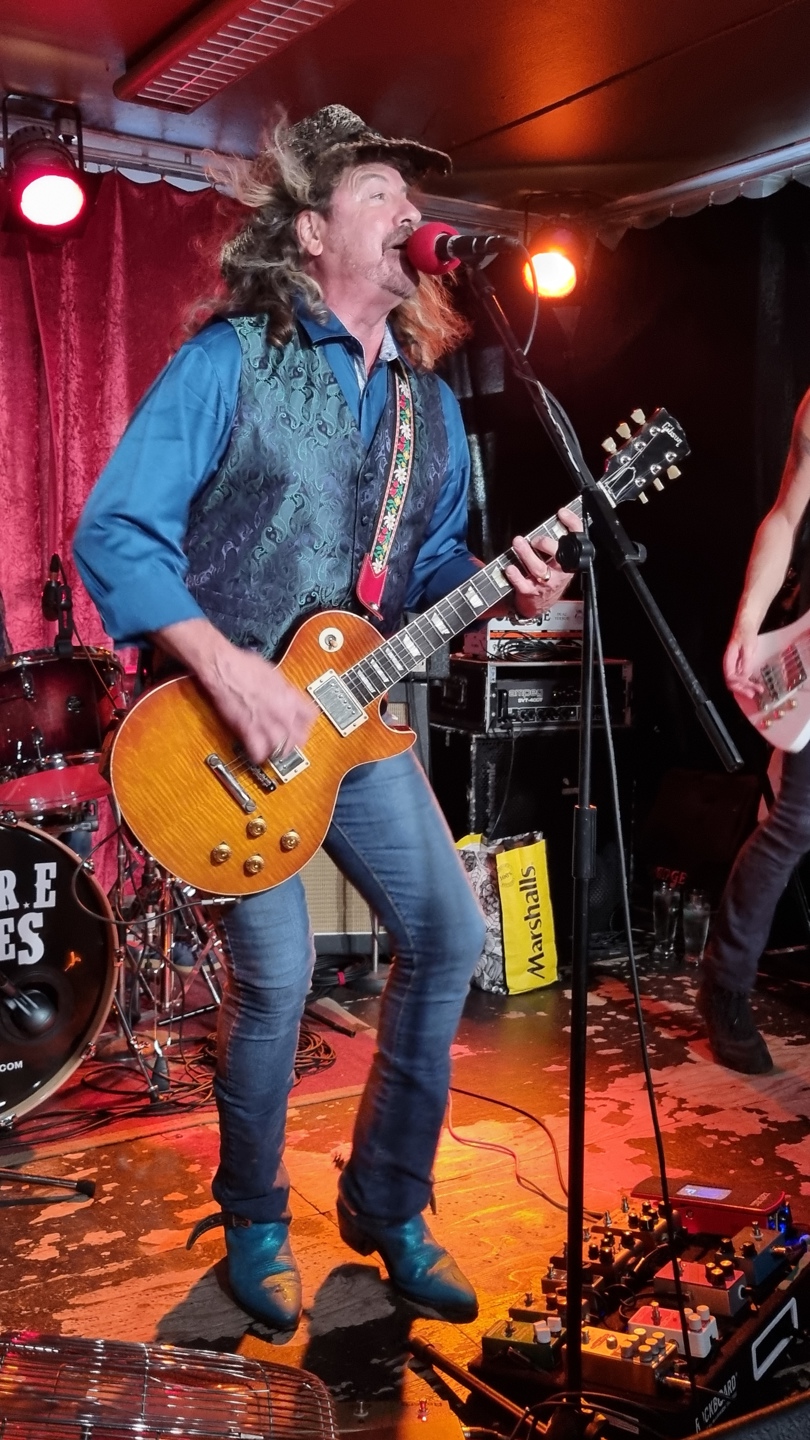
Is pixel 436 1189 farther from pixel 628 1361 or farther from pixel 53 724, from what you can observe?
pixel 53 724

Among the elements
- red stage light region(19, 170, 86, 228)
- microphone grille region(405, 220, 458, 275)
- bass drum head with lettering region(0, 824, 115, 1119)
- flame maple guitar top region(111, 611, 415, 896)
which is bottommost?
bass drum head with lettering region(0, 824, 115, 1119)

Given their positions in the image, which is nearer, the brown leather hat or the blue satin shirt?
the blue satin shirt

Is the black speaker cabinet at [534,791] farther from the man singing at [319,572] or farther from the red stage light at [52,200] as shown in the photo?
the man singing at [319,572]

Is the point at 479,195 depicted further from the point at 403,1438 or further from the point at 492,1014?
the point at 403,1438

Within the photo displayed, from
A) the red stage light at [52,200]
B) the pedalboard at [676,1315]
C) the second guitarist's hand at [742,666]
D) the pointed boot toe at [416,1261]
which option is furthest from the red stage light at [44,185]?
the pedalboard at [676,1315]

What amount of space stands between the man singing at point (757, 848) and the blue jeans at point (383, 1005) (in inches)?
57.4

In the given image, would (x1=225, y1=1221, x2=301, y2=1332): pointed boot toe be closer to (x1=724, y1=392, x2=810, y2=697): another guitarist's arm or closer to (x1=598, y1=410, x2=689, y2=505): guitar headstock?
(x1=598, y1=410, x2=689, y2=505): guitar headstock

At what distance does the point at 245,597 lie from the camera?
2295 millimetres

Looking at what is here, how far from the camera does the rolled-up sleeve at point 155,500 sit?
2.07m

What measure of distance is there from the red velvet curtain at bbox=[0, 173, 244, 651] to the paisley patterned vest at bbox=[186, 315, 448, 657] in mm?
2861

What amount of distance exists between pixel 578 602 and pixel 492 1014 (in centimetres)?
186

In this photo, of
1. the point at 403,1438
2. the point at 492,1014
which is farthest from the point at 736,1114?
the point at 403,1438

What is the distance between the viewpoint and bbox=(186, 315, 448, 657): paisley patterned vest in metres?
2.26

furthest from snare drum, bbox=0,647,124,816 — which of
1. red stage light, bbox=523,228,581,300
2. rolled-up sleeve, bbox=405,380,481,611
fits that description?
red stage light, bbox=523,228,581,300
